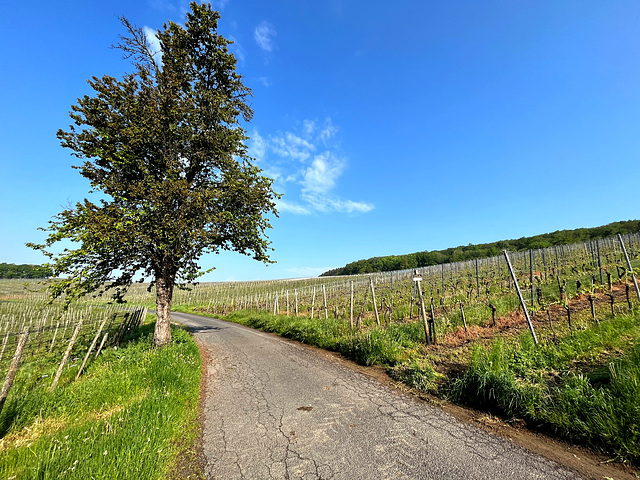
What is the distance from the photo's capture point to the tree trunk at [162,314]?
919 cm

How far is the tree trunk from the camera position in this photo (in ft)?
30.1

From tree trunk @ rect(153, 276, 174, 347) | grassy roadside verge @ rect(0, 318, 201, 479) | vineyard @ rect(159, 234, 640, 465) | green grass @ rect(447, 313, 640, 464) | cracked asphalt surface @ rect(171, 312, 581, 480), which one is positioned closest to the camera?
grassy roadside verge @ rect(0, 318, 201, 479)

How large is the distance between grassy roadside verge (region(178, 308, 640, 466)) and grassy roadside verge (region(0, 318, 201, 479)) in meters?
4.69

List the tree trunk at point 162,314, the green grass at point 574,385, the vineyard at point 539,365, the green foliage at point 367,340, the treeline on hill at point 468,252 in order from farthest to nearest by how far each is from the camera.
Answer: the treeline on hill at point 468,252, the tree trunk at point 162,314, the green foliage at point 367,340, the vineyard at point 539,365, the green grass at point 574,385

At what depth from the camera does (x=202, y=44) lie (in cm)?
1043

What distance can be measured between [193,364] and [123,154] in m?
6.95

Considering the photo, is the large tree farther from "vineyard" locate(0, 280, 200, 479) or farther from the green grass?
the green grass

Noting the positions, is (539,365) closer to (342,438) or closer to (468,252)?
(342,438)

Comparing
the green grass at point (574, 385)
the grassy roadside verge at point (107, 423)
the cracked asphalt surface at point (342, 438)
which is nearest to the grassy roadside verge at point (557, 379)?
the green grass at point (574, 385)

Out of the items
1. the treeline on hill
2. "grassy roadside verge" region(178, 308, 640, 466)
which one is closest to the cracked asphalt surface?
"grassy roadside verge" region(178, 308, 640, 466)

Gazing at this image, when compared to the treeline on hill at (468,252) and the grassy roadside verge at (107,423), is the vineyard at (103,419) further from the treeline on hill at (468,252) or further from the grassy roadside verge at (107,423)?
the treeline on hill at (468,252)

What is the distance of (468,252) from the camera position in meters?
104

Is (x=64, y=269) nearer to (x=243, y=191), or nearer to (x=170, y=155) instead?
(x=170, y=155)

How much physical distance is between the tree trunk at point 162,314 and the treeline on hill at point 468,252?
84.9 meters
